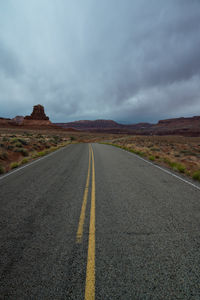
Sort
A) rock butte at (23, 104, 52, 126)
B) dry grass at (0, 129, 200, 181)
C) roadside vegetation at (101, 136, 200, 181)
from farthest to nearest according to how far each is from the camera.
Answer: rock butte at (23, 104, 52, 126) → dry grass at (0, 129, 200, 181) → roadside vegetation at (101, 136, 200, 181)

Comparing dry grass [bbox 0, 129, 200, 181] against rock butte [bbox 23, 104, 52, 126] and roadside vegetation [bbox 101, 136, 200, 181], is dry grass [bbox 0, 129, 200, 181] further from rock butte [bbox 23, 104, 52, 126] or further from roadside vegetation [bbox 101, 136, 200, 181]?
rock butte [bbox 23, 104, 52, 126]

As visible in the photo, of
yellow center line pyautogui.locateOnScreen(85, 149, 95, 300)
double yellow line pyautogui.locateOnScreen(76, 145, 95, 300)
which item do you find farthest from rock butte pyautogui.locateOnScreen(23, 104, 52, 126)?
yellow center line pyautogui.locateOnScreen(85, 149, 95, 300)

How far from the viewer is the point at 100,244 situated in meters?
2.70

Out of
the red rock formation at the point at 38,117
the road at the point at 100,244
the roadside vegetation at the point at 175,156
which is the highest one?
the red rock formation at the point at 38,117

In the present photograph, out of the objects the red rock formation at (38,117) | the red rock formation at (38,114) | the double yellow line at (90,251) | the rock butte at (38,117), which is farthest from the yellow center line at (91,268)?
the red rock formation at (38,114)

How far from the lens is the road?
76.3 inches

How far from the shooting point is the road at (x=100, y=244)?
1938 millimetres

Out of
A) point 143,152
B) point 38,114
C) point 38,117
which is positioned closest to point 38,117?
point 38,117

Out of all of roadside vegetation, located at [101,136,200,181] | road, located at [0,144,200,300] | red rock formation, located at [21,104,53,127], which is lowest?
roadside vegetation, located at [101,136,200,181]

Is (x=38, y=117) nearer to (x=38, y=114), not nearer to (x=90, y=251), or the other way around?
(x=38, y=114)

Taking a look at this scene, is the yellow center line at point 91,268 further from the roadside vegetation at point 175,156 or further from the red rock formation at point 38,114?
the red rock formation at point 38,114

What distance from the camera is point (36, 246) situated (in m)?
2.69

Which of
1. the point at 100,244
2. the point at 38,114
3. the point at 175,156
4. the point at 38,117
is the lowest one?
the point at 175,156

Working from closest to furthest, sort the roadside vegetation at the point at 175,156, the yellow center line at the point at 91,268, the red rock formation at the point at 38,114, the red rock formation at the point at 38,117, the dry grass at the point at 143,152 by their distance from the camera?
the yellow center line at the point at 91,268, the roadside vegetation at the point at 175,156, the dry grass at the point at 143,152, the red rock formation at the point at 38,117, the red rock formation at the point at 38,114
